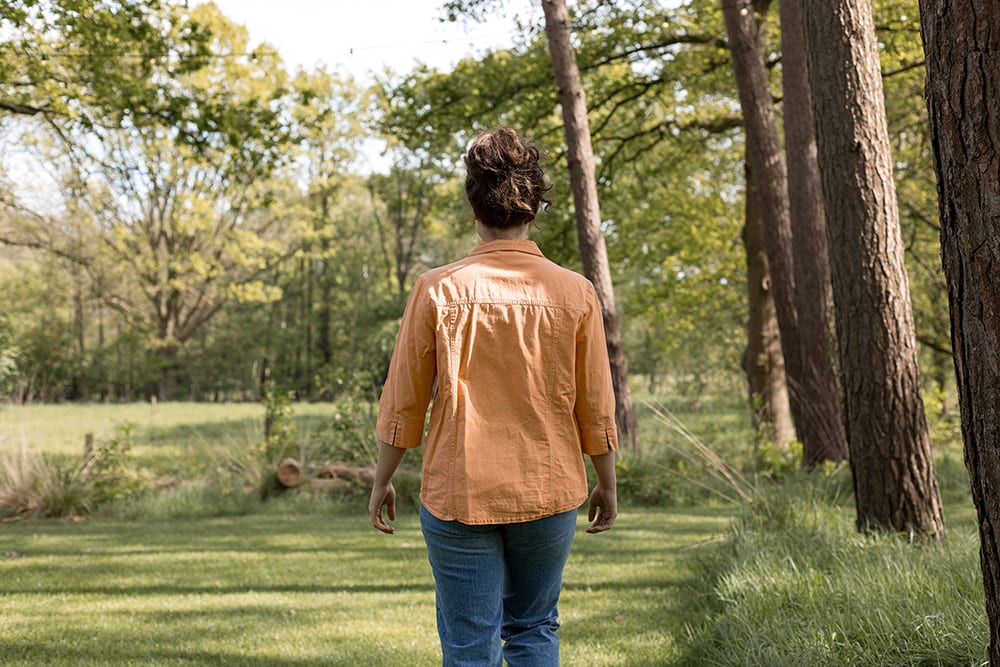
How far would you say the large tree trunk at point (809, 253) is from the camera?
389 inches

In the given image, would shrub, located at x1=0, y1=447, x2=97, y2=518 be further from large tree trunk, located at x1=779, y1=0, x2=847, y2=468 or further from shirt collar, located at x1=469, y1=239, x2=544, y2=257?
shirt collar, located at x1=469, y1=239, x2=544, y2=257

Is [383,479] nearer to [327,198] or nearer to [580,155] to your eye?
[580,155]

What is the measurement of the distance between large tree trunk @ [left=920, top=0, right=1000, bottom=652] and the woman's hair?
3.60 feet

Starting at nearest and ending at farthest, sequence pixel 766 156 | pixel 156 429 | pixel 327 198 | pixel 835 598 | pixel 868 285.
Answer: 1. pixel 835 598
2. pixel 868 285
3. pixel 766 156
4. pixel 156 429
5. pixel 327 198

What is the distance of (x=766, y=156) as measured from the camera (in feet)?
36.4

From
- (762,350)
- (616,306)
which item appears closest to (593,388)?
(762,350)

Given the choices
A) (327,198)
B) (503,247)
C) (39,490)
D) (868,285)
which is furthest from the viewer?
(327,198)

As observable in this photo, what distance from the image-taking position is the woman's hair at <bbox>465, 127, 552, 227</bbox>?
8.37 feet

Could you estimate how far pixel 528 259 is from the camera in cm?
258

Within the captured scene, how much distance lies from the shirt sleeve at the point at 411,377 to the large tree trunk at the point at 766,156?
9145 mm

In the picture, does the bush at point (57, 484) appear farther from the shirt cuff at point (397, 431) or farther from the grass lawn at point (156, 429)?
the shirt cuff at point (397, 431)

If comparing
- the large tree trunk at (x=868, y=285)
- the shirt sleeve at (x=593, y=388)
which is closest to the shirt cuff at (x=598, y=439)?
the shirt sleeve at (x=593, y=388)

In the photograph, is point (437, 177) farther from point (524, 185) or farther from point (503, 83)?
point (524, 185)

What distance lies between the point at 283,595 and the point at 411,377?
3.73 meters
